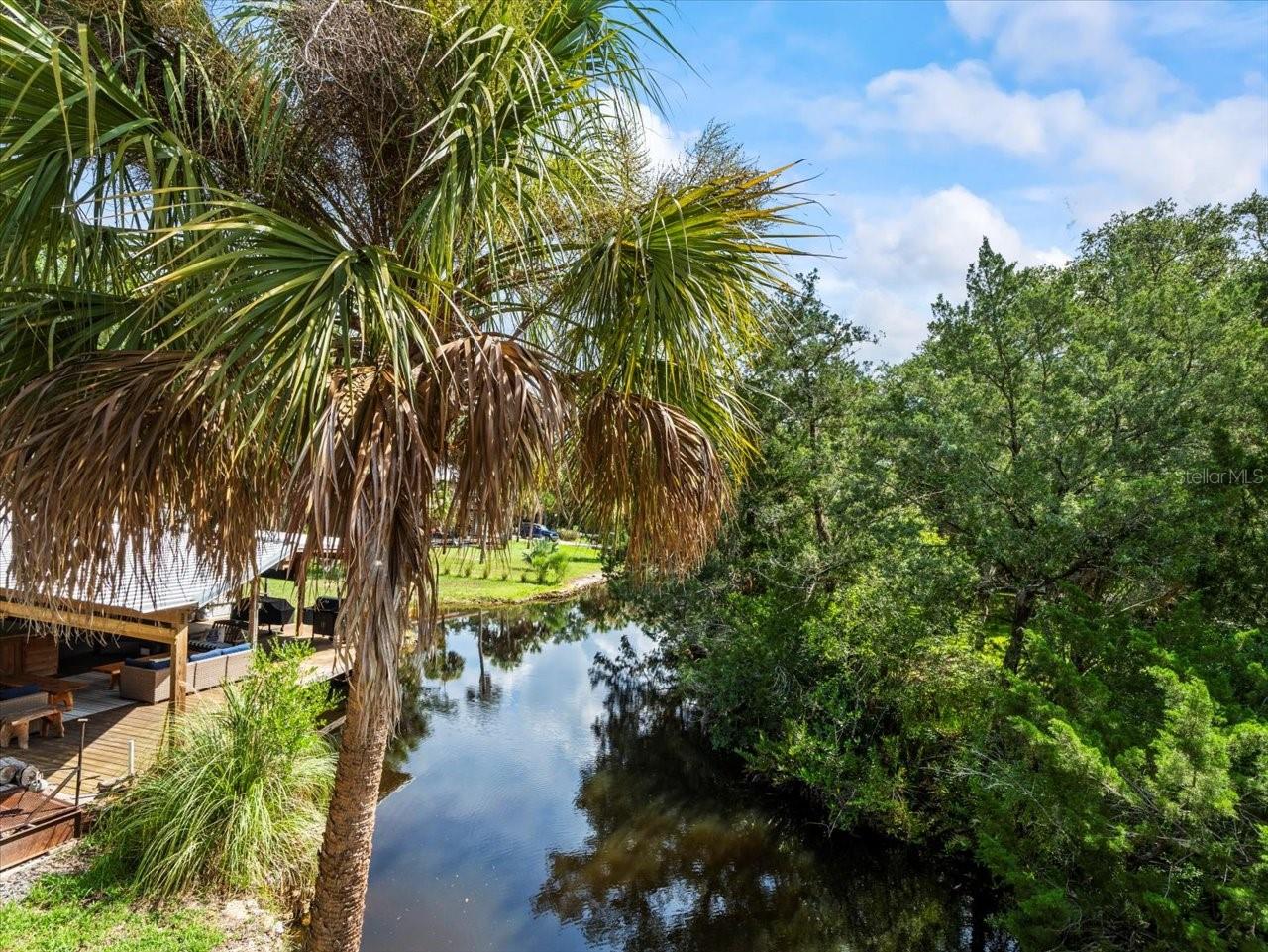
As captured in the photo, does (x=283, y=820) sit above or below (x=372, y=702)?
below

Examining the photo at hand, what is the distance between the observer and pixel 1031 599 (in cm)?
816

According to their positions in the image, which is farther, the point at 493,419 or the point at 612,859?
the point at 612,859

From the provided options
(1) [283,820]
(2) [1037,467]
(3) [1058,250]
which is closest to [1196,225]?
(3) [1058,250]

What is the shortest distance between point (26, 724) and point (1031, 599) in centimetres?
1175

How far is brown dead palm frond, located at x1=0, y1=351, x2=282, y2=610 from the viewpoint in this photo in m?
2.31

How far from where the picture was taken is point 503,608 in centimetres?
2223

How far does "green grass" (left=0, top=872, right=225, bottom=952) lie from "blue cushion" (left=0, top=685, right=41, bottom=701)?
3579 mm

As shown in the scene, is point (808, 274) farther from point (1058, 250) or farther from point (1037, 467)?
point (1058, 250)

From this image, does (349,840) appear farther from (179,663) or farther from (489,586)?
(489,586)

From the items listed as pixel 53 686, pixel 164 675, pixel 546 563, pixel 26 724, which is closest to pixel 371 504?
pixel 26 724

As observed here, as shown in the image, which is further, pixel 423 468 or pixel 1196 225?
pixel 1196 225

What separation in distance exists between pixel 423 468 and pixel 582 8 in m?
2.14

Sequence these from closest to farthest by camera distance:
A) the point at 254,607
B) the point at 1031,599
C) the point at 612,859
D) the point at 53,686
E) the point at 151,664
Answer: the point at 254,607
the point at 612,859
the point at 1031,599
the point at 53,686
the point at 151,664

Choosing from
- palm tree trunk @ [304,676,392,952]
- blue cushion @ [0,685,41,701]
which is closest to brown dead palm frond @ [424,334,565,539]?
palm tree trunk @ [304,676,392,952]
